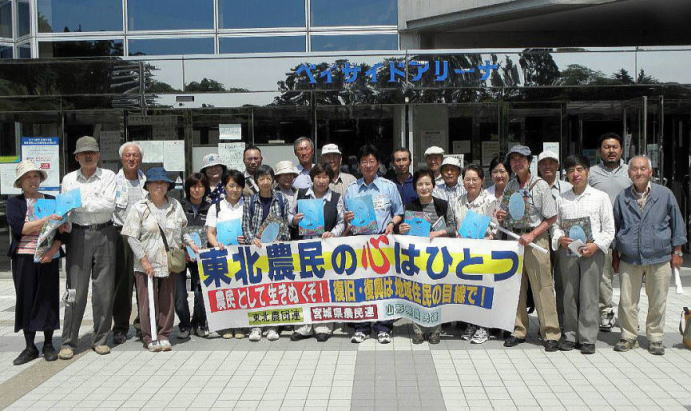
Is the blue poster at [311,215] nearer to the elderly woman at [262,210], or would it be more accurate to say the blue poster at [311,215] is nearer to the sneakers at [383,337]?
the elderly woman at [262,210]

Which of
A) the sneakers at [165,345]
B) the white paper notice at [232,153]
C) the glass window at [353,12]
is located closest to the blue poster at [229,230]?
the sneakers at [165,345]

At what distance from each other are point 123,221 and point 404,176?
2.97 metres

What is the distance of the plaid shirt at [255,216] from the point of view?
702cm

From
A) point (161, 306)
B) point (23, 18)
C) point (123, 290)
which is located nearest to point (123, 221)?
point (123, 290)

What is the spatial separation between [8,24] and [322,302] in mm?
9707

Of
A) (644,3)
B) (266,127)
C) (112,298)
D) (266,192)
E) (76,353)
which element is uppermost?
(644,3)

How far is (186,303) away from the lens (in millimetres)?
7332

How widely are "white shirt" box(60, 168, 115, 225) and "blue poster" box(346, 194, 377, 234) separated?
91.2 inches

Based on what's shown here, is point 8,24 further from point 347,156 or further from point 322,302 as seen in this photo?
point 322,302

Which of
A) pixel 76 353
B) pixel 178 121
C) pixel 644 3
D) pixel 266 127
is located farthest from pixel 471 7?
pixel 76 353

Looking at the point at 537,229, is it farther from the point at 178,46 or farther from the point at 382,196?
the point at 178,46

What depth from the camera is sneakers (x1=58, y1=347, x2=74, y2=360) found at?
6.59m

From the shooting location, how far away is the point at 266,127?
36.0 feet

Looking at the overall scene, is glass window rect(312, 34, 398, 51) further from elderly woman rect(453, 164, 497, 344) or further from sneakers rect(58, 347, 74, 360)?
sneakers rect(58, 347, 74, 360)
